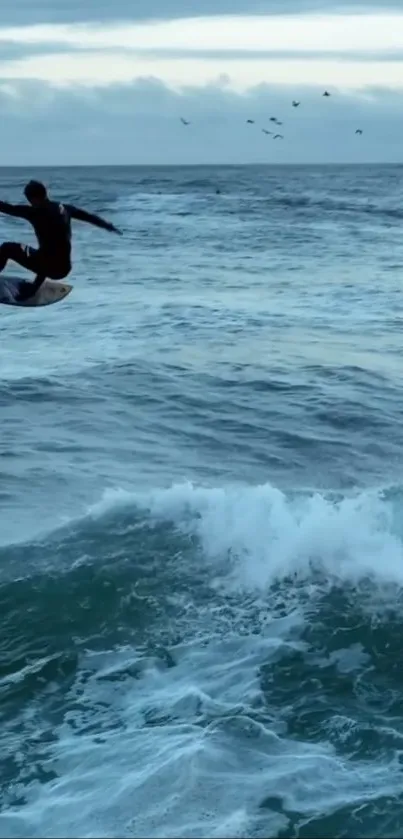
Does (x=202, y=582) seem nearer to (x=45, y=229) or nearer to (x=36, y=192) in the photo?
(x=45, y=229)

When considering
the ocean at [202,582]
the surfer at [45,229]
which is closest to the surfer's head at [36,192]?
the surfer at [45,229]

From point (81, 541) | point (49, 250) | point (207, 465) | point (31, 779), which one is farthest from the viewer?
point (207, 465)

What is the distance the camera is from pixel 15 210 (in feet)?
31.6

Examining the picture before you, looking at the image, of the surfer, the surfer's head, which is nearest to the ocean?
the surfer

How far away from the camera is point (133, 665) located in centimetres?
976

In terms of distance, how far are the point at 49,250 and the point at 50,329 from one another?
15277mm

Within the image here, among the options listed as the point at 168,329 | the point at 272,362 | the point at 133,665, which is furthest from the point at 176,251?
the point at 133,665

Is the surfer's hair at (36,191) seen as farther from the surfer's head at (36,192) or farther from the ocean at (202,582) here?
the ocean at (202,582)

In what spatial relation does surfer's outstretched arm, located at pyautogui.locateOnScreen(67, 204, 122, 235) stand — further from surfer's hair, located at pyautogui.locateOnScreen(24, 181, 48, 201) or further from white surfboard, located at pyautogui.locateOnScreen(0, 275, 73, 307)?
white surfboard, located at pyautogui.locateOnScreen(0, 275, 73, 307)

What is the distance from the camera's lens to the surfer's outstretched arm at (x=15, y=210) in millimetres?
9367

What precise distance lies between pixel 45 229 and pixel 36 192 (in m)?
0.51

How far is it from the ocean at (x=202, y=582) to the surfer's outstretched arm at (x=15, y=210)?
→ 11.7 ft

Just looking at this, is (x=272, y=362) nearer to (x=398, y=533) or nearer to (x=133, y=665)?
(x=398, y=533)

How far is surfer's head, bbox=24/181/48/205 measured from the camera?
10.0 metres
